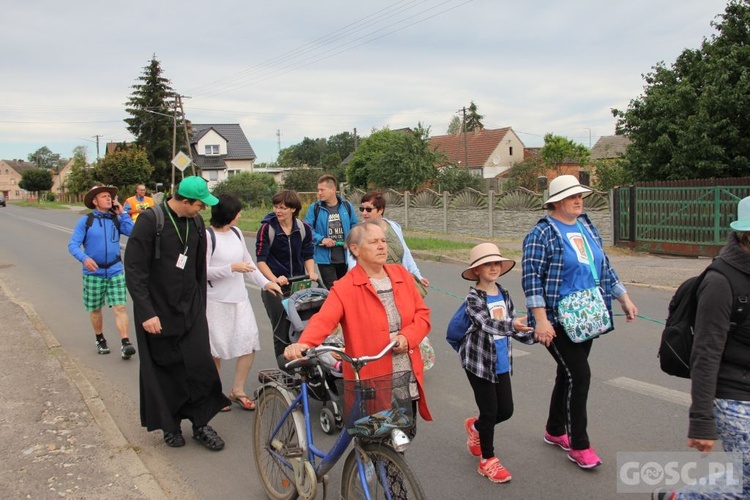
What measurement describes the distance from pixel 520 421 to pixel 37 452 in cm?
359

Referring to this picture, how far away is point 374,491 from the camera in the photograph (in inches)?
124

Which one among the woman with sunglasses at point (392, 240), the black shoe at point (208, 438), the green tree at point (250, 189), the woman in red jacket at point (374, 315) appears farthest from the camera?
the green tree at point (250, 189)

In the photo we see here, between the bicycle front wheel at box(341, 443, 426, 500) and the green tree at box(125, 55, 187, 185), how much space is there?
199ft

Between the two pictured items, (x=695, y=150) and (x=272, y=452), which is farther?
(x=695, y=150)

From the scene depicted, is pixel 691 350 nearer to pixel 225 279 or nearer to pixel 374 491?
pixel 374 491

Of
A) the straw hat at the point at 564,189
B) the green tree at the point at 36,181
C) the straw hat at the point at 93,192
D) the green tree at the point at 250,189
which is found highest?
the green tree at the point at 36,181

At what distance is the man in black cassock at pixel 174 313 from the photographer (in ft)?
15.7

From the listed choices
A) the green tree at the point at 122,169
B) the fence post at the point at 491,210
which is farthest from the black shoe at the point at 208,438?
the green tree at the point at 122,169

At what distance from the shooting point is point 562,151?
167ft

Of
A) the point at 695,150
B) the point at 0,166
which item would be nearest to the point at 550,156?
the point at 695,150

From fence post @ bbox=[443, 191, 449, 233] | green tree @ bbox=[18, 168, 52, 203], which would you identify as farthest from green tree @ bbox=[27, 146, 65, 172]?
fence post @ bbox=[443, 191, 449, 233]

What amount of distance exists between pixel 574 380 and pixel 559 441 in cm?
73

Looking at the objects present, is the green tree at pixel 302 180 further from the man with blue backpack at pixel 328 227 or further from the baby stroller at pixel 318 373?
the baby stroller at pixel 318 373

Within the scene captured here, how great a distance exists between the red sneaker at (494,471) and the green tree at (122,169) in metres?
48.1
